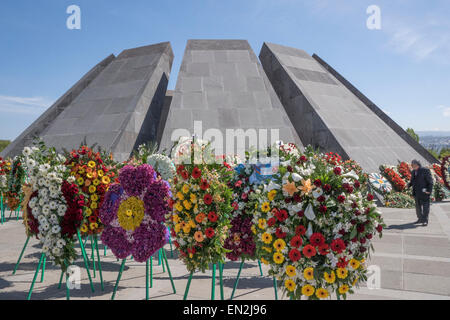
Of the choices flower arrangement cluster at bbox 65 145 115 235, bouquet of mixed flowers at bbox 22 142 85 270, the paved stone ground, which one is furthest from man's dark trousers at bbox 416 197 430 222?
bouquet of mixed flowers at bbox 22 142 85 270

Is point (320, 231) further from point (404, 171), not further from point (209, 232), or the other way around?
point (404, 171)

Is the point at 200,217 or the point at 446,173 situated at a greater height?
the point at 200,217

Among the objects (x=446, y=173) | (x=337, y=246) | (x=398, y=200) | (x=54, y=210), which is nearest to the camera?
(x=337, y=246)

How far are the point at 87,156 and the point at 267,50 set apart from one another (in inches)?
781

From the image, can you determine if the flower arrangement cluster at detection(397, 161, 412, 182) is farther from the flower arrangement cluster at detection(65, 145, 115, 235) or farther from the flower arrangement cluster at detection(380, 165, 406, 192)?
the flower arrangement cluster at detection(65, 145, 115, 235)

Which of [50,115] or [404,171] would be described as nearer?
[404,171]

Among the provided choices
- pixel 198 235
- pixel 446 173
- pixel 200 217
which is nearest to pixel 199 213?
pixel 200 217

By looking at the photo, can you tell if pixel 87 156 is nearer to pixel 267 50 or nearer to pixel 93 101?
pixel 93 101

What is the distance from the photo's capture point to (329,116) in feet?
56.3

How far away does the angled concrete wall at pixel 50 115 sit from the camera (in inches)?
677

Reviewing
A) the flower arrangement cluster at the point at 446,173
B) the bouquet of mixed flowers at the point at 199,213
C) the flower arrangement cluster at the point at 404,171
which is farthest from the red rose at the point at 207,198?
the flower arrangement cluster at the point at 446,173

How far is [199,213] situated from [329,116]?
14.9 metres

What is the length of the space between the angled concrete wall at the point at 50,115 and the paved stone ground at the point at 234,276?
441 inches

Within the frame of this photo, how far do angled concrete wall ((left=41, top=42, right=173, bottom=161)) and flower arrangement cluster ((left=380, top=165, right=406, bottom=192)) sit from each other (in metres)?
12.1
